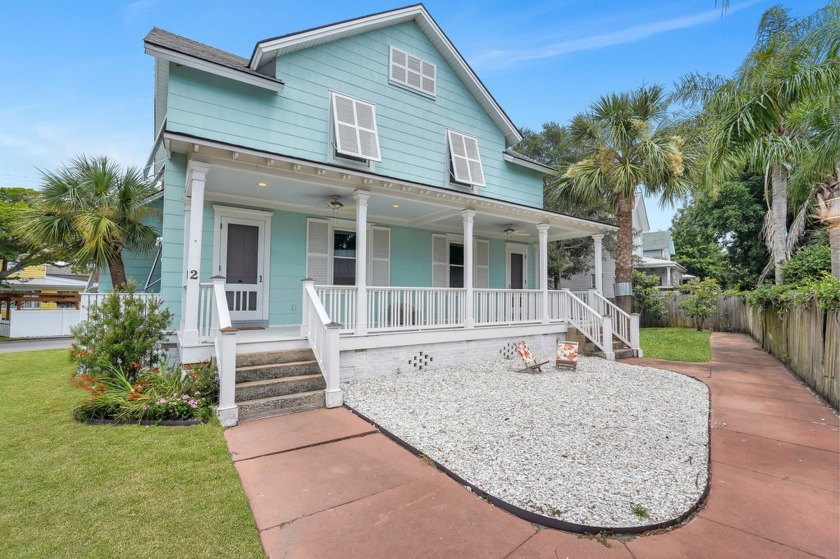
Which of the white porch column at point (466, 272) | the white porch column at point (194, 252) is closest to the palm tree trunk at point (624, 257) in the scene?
the white porch column at point (466, 272)

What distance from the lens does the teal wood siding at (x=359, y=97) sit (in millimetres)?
7457

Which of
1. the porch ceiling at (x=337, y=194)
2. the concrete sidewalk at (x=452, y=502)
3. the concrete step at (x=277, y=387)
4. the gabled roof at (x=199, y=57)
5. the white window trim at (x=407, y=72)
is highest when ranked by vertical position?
the white window trim at (x=407, y=72)

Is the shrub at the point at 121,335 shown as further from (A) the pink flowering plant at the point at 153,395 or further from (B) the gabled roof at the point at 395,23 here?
(B) the gabled roof at the point at 395,23

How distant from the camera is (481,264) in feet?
38.9


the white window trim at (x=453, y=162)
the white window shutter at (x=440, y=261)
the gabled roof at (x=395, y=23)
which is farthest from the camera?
the white window shutter at (x=440, y=261)

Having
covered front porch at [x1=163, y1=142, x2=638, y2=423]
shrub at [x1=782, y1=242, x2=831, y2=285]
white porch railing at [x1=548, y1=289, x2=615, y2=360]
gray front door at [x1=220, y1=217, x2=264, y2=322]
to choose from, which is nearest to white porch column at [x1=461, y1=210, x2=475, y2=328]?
covered front porch at [x1=163, y1=142, x2=638, y2=423]

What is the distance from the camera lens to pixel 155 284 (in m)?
8.80

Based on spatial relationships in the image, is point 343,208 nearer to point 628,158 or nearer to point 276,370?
point 276,370

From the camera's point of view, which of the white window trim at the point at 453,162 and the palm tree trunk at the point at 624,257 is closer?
the white window trim at the point at 453,162

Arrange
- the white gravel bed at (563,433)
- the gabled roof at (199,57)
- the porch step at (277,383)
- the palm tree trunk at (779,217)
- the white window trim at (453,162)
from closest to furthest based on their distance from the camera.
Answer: the white gravel bed at (563,433) < the porch step at (277,383) < the gabled roof at (199,57) < the white window trim at (453,162) < the palm tree trunk at (779,217)

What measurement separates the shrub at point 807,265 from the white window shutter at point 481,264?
10495mm

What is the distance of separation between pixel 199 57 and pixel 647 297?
58.4 ft

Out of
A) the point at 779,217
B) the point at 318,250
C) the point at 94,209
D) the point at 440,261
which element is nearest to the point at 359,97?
the point at 318,250

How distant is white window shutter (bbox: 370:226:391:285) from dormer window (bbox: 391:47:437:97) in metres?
3.97
